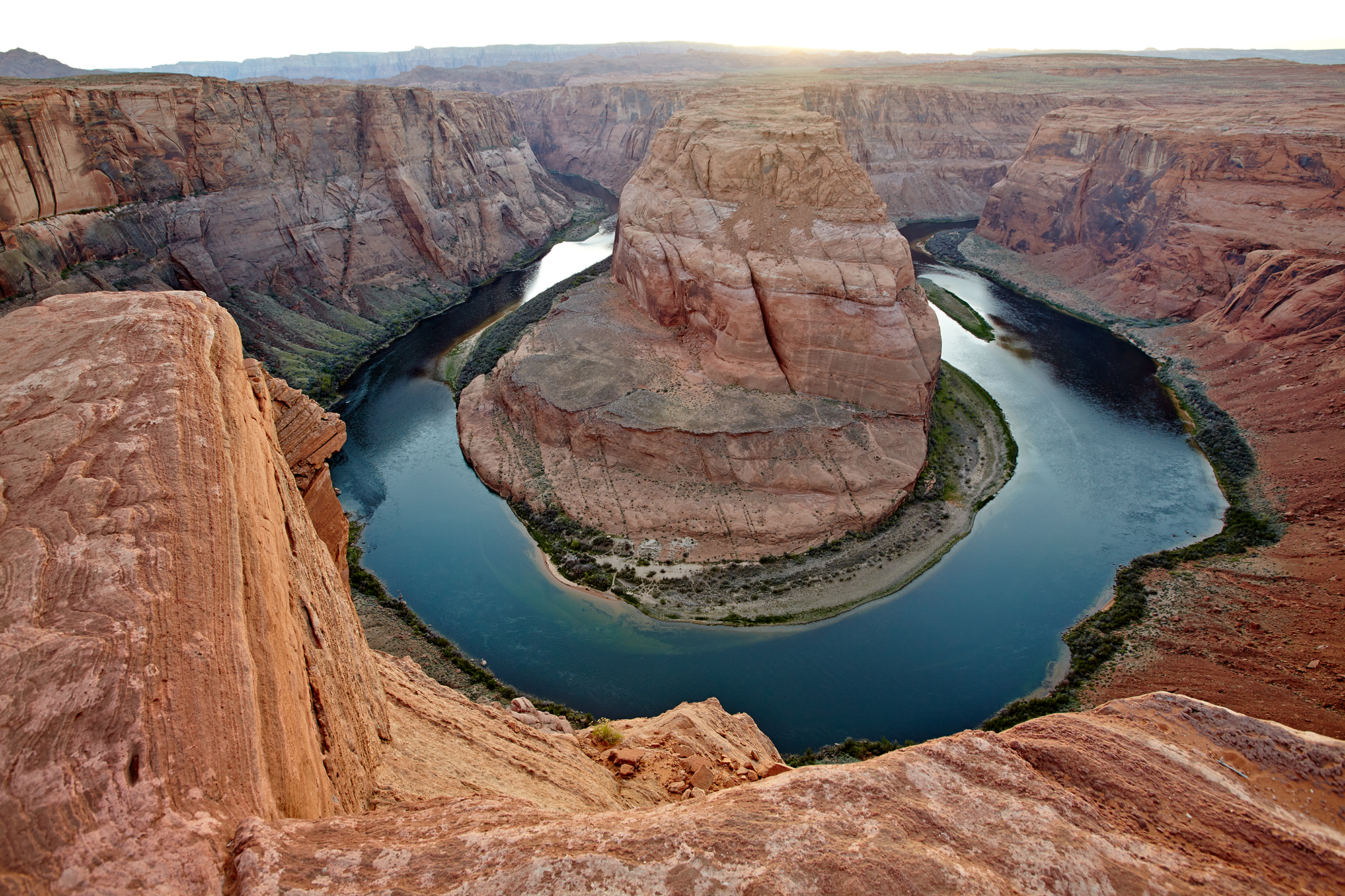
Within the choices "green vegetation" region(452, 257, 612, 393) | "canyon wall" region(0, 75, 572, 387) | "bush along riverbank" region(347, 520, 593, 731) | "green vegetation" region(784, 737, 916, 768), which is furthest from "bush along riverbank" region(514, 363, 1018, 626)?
"canyon wall" region(0, 75, 572, 387)

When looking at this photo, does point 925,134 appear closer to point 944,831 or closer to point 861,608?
point 861,608

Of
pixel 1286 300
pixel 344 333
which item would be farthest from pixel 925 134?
pixel 344 333

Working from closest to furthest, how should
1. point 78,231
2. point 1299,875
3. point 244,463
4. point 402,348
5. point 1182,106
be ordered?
point 1299,875
point 244,463
point 78,231
point 402,348
point 1182,106

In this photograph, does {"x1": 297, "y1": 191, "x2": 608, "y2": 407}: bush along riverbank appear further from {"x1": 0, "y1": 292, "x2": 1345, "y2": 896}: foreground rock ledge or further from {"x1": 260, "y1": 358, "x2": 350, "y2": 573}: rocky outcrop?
{"x1": 0, "y1": 292, "x2": 1345, "y2": 896}: foreground rock ledge

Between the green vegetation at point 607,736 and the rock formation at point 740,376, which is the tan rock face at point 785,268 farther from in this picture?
the green vegetation at point 607,736

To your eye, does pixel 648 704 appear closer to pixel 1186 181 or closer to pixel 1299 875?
pixel 1299 875

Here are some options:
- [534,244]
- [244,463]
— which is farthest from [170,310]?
[534,244]
